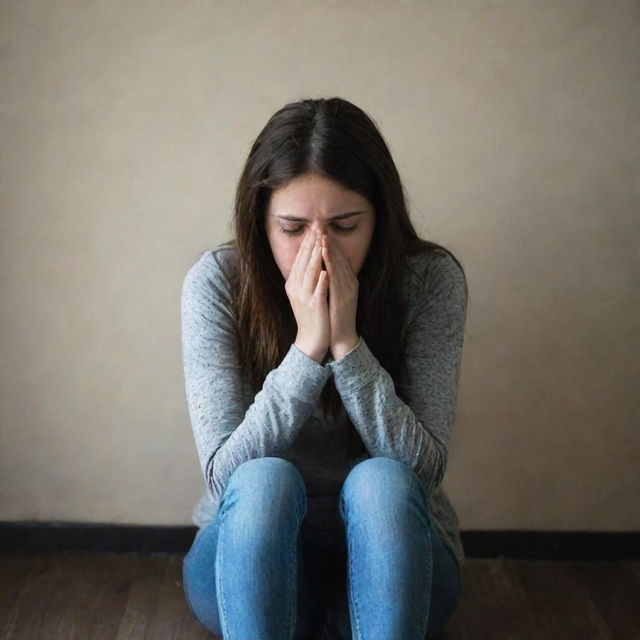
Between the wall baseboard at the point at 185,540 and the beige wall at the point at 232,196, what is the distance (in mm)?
26

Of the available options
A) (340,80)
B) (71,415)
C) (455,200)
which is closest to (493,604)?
(455,200)

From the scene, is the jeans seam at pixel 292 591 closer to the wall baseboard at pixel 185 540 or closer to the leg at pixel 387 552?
the leg at pixel 387 552

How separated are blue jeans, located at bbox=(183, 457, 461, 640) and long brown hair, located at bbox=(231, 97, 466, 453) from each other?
0.24m

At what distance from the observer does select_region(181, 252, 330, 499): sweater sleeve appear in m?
1.26

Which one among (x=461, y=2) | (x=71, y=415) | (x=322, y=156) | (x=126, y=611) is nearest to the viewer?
(x=322, y=156)

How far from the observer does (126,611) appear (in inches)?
66.2

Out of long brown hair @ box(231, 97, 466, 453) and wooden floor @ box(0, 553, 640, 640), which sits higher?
long brown hair @ box(231, 97, 466, 453)

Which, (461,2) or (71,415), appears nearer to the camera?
(461,2)

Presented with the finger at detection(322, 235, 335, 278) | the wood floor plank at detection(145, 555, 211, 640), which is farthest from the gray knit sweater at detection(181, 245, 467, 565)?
the wood floor plank at detection(145, 555, 211, 640)

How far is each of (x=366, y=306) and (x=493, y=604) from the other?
73 cm

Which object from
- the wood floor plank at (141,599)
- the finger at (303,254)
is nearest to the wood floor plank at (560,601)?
the wood floor plank at (141,599)

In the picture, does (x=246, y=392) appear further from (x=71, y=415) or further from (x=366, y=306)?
(x=71, y=415)

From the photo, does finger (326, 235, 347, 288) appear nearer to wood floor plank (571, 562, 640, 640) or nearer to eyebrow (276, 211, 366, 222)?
eyebrow (276, 211, 366, 222)

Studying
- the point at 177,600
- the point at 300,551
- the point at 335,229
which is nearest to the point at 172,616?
the point at 177,600
